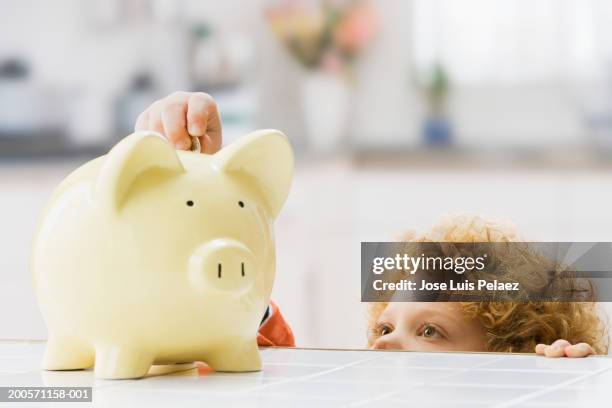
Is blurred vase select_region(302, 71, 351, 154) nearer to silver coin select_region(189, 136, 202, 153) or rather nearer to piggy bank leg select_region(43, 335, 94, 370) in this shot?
silver coin select_region(189, 136, 202, 153)

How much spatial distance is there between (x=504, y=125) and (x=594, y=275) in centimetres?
197

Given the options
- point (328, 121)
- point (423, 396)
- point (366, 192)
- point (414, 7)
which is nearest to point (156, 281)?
point (423, 396)

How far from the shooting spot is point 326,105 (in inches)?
114

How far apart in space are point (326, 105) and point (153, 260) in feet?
7.67

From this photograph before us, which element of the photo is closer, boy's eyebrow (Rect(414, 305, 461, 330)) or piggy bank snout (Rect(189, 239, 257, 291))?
piggy bank snout (Rect(189, 239, 257, 291))

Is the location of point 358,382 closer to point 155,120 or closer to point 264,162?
point 264,162

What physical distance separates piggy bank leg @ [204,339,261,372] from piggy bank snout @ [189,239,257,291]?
0.07 m

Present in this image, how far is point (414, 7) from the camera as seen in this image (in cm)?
299

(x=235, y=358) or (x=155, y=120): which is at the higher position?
(x=155, y=120)

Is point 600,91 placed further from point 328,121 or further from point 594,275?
point 594,275

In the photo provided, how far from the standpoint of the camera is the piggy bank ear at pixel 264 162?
664 mm

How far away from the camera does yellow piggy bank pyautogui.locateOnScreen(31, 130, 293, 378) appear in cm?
61

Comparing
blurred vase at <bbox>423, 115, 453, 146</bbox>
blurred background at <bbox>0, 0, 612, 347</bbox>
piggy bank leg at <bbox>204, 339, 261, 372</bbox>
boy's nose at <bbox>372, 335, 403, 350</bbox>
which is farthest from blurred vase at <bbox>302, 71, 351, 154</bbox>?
piggy bank leg at <bbox>204, 339, 261, 372</bbox>

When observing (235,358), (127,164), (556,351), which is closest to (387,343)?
(556,351)
